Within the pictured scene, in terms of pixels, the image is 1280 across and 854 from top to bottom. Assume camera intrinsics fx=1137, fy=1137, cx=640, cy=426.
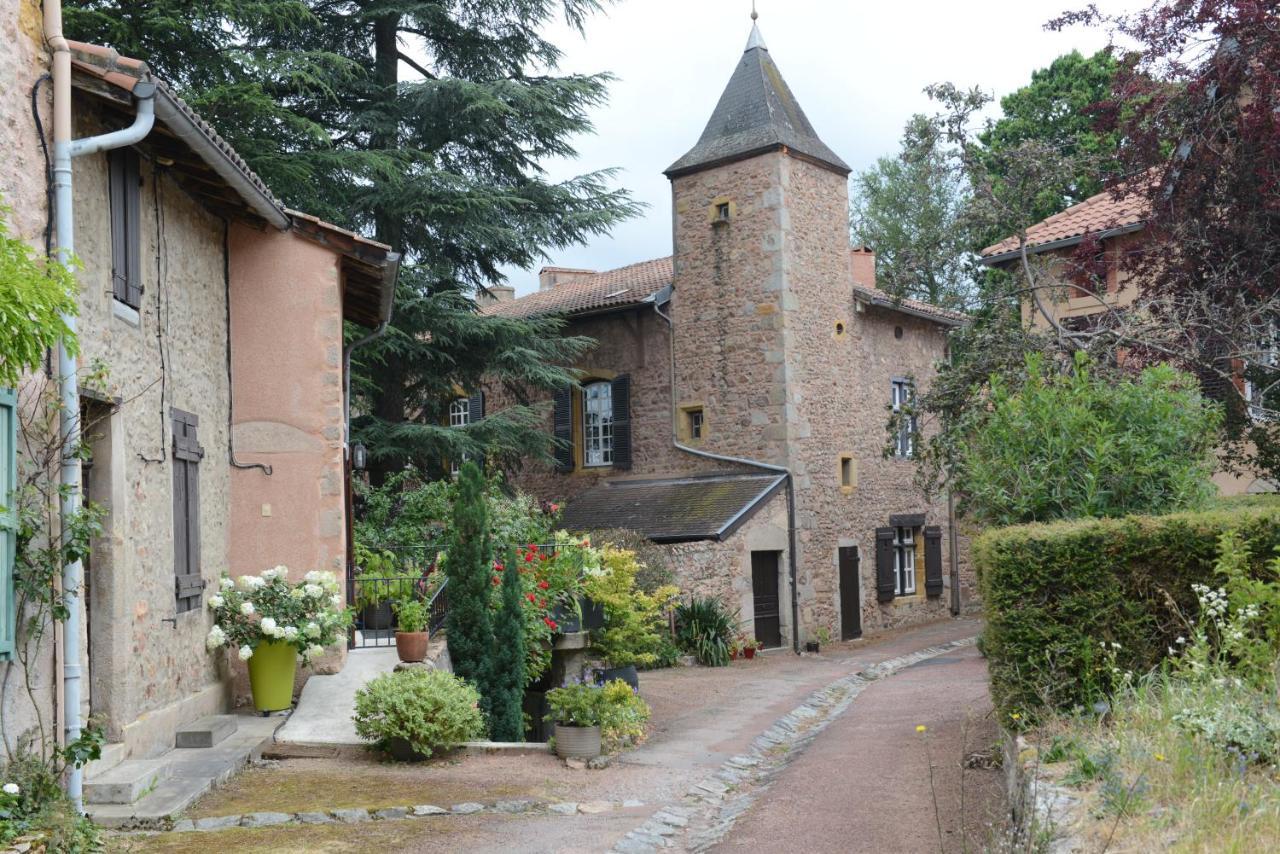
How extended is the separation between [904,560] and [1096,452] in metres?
14.3

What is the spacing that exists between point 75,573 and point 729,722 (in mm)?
7276

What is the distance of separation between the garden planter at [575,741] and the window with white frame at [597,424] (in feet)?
40.7

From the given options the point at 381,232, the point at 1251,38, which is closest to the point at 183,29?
the point at 381,232

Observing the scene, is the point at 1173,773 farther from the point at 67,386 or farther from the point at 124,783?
the point at 67,386

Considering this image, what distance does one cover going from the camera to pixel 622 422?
21.6 m

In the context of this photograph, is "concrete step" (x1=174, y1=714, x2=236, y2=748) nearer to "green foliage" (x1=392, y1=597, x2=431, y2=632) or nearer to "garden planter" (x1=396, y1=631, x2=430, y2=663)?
"garden planter" (x1=396, y1=631, x2=430, y2=663)

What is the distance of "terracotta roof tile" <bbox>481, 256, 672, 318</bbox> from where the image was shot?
70.6 ft

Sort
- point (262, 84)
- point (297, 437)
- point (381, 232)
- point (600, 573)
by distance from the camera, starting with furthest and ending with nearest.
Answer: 1. point (381, 232)
2. point (262, 84)
3. point (600, 573)
4. point (297, 437)

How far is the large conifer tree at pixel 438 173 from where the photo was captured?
661 inches

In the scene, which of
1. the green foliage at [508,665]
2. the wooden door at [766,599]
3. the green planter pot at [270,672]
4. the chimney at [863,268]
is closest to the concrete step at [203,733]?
the green planter pot at [270,672]

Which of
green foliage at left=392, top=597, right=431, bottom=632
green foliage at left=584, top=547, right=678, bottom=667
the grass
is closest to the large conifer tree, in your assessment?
green foliage at left=584, top=547, right=678, bottom=667

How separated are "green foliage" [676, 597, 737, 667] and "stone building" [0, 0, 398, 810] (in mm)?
7242

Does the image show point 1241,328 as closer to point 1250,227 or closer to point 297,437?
point 1250,227

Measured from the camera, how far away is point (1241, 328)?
11.7m
